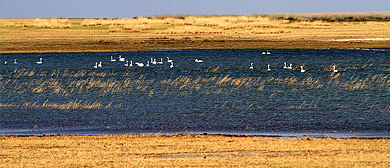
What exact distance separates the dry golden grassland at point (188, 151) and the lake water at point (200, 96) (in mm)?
2403

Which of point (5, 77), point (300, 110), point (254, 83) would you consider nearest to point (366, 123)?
point (300, 110)

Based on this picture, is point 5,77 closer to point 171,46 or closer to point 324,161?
point 171,46

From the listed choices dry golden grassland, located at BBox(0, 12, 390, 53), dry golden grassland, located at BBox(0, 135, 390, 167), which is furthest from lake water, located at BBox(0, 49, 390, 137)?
dry golden grassland, located at BBox(0, 12, 390, 53)

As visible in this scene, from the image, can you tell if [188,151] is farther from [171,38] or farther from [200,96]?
[171,38]

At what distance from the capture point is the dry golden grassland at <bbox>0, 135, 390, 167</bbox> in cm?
1373

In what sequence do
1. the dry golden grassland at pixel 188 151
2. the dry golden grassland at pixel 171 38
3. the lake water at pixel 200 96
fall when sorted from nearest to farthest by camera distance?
the dry golden grassland at pixel 188 151, the lake water at pixel 200 96, the dry golden grassland at pixel 171 38

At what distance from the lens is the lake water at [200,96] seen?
68.2 feet

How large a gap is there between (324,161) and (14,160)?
6357 mm

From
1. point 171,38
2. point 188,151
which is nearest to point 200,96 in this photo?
point 188,151

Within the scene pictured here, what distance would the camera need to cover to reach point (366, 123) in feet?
69.1

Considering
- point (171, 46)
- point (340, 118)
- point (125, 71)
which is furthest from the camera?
point (171, 46)

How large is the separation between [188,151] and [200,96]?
49.3ft

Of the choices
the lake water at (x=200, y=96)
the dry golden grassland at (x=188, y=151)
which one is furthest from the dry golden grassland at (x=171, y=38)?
the dry golden grassland at (x=188, y=151)

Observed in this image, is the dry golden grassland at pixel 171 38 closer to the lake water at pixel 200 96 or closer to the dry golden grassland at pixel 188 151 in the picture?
the lake water at pixel 200 96
